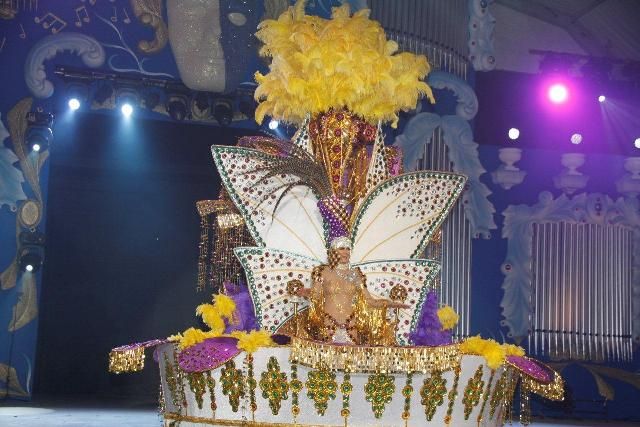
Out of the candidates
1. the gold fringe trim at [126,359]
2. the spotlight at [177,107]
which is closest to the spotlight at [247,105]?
the spotlight at [177,107]

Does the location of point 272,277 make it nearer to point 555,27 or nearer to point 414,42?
point 414,42

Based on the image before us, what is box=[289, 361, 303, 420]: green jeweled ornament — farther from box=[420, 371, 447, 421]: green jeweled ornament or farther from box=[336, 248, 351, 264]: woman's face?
box=[336, 248, 351, 264]: woman's face

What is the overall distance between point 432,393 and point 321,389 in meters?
0.62

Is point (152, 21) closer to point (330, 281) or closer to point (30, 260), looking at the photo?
point (30, 260)

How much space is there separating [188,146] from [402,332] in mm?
5811

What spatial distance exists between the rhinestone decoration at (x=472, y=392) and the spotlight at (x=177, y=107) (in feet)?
21.7

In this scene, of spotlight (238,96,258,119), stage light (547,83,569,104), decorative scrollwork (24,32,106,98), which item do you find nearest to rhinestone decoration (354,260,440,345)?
spotlight (238,96,258,119)

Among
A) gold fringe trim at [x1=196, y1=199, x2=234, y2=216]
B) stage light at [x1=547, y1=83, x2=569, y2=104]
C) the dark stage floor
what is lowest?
the dark stage floor

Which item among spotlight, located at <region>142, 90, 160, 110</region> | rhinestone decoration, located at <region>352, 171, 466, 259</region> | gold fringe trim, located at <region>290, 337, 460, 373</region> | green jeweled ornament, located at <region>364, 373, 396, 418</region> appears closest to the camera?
gold fringe trim, located at <region>290, 337, 460, 373</region>

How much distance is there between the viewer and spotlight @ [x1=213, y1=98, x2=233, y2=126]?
37.2ft

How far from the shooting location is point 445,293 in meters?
12.0

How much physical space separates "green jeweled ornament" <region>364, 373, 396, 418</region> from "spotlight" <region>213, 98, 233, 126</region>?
6556 mm

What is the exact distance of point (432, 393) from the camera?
5359 mm

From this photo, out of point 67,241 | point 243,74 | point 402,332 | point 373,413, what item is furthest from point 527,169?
point 373,413
